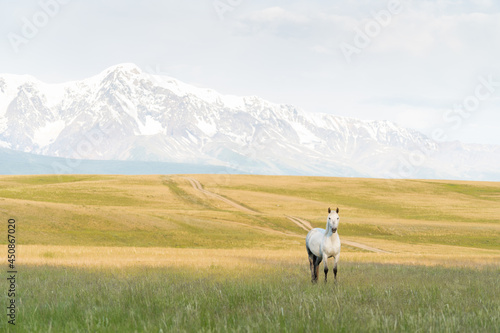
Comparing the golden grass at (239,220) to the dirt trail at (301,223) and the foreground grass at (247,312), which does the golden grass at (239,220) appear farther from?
the foreground grass at (247,312)

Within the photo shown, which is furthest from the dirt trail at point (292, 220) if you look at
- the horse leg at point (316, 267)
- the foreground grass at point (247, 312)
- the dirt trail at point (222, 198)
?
the foreground grass at point (247, 312)

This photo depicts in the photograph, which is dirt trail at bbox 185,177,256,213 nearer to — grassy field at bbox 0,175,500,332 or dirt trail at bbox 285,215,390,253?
grassy field at bbox 0,175,500,332

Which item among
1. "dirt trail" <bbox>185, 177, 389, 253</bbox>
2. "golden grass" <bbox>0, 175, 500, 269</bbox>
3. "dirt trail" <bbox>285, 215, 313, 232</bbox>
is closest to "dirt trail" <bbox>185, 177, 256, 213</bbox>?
"dirt trail" <bbox>185, 177, 389, 253</bbox>

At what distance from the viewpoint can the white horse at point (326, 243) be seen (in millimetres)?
13391

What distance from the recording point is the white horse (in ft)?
43.9

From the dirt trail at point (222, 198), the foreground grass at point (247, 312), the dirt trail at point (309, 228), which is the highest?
the foreground grass at point (247, 312)

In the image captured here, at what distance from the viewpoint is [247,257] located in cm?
2825

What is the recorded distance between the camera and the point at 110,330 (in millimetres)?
6246

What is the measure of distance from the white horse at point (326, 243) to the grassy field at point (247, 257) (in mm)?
726

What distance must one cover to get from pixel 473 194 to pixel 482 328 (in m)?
130

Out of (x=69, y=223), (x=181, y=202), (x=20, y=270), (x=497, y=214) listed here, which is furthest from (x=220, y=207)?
(x=20, y=270)

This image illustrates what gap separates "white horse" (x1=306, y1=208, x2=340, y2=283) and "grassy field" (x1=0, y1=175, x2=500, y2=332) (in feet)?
2.38

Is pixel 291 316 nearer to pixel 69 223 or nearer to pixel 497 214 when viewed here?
pixel 69 223

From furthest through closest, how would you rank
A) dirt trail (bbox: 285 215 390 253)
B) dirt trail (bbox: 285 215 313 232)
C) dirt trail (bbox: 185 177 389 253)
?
dirt trail (bbox: 285 215 313 232) → dirt trail (bbox: 185 177 389 253) → dirt trail (bbox: 285 215 390 253)
